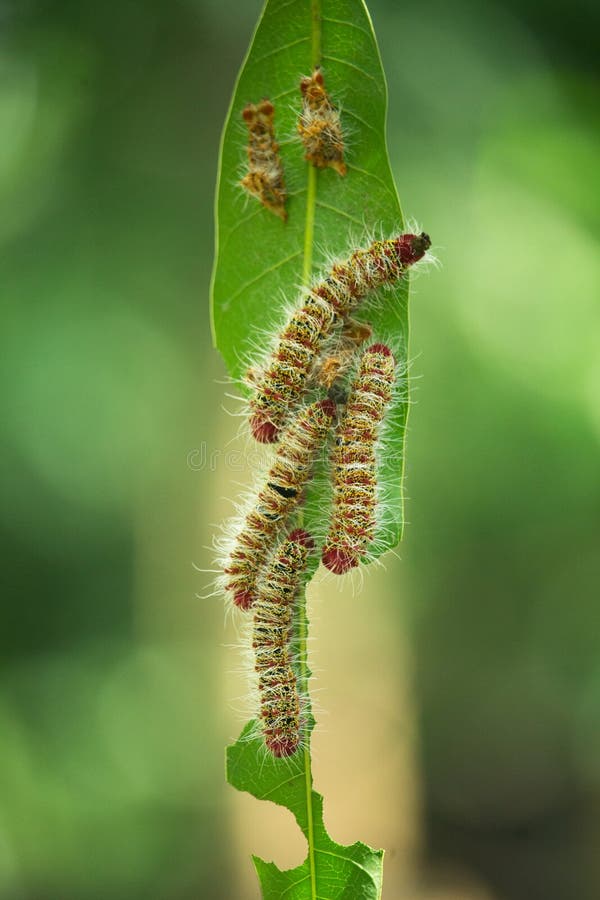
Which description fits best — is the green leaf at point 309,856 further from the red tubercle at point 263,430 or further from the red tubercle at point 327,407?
the red tubercle at point 327,407

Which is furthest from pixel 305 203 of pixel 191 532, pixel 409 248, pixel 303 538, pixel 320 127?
pixel 191 532

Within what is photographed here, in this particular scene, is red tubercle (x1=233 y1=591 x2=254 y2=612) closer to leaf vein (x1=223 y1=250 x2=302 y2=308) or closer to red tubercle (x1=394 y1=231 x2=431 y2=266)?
leaf vein (x1=223 y1=250 x2=302 y2=308)

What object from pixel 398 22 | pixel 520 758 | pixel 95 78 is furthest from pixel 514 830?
pixel 95 78

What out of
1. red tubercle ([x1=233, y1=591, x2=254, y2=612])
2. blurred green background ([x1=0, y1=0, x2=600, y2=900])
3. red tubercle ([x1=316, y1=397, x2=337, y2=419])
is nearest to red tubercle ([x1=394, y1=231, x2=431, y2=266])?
red tubercle ([x1=316, y1=397, x2=337, y2=419])

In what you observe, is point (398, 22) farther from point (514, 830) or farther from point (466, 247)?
point (514, 830)

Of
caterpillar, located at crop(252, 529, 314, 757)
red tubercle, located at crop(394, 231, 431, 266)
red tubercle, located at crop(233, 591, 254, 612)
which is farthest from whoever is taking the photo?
red tubercle, located at crop(233, 591, 254, 612)

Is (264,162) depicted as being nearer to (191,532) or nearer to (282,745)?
(282,745)
